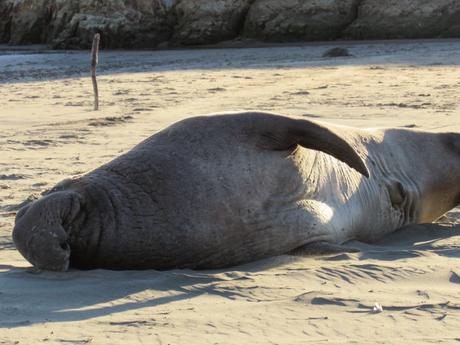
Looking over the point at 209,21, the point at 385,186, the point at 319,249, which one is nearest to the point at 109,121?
the point at 385,186

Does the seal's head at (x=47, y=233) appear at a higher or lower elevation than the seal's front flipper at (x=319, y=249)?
higher

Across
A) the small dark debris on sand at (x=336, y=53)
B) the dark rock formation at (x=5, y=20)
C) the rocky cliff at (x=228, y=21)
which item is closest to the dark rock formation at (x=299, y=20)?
the rocky cliff at (x=228, y=21)

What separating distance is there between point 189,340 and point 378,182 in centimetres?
310

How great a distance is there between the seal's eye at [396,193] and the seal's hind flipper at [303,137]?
110 centimetres

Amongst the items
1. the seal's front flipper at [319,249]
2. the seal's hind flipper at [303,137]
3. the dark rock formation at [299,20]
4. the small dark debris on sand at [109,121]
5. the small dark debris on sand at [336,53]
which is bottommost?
the small dark debris on sand at [109,121]

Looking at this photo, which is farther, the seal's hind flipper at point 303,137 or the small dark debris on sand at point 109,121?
the small dark debris on sand at point 109,121

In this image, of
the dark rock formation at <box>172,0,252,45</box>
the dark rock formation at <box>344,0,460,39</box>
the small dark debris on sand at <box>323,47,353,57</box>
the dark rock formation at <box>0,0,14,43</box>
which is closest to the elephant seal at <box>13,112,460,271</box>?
the small dark debris on sand at <box>323,47,353,57</box>

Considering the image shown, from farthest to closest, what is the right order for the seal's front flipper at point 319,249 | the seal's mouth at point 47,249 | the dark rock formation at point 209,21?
1. the dark rock formation at point 209,21
2. the seal's front flipper at point 319,249
3. the seal's mouth at point 47,249

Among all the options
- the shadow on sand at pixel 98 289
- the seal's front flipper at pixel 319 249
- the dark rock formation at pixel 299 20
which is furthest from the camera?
the dark rock formation at pixel 299 20

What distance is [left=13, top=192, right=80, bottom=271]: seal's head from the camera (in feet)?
15.6

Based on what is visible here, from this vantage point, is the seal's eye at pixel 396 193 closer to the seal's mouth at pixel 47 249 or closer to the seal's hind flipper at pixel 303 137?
the seal's hind flipper at pixel 303 137

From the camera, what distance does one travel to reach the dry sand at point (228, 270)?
3688mm

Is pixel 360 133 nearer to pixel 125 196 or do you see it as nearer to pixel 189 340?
pixel 125 196

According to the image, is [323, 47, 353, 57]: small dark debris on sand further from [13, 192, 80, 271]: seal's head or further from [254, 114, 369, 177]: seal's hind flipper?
[13, 192, 80, 271]: seal's head
